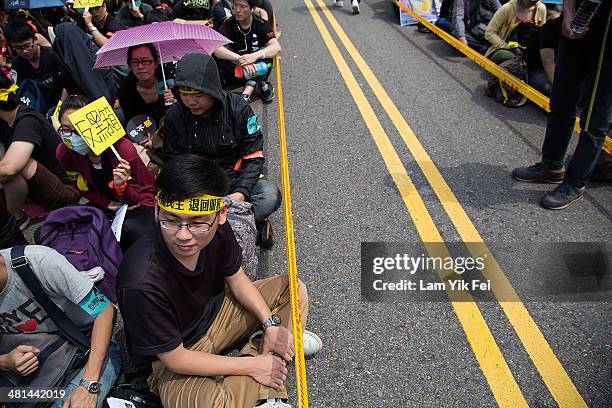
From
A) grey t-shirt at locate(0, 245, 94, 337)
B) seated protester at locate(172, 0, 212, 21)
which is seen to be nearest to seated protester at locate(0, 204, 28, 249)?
grey t-shirt at locate(0, 245, 94, 337)

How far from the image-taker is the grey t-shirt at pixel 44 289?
75.1 inches

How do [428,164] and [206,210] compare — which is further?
[428,164]

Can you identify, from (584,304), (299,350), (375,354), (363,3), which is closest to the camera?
(299,350)

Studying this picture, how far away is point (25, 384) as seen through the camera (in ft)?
6.56

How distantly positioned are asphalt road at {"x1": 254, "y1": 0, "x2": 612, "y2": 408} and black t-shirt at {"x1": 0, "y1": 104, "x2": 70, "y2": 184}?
1.99m

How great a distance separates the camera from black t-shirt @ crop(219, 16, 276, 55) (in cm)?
583

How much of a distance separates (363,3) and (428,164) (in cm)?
788

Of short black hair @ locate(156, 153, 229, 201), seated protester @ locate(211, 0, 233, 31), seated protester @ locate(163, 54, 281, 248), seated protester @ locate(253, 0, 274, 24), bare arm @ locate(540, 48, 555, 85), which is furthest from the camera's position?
seated protester @ locate(211, 0, 233, 31)

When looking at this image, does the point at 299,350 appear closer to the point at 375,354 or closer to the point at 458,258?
the point at 375,354

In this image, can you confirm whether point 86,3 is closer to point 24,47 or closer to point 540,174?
point 24,47

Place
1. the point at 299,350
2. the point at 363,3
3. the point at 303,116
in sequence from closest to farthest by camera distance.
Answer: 1. the point at 299,350
2. the point at 303,116
3. the point at 363,3

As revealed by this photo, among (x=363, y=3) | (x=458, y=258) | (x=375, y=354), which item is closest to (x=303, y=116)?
(x=458, y=258)

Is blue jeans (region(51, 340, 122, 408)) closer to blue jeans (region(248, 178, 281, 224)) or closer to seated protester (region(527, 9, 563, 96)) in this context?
blue jeans (region(248, 178, 281, 224))

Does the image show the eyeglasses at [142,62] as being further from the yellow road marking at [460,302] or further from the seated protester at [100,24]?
the yellow road marking at [460,302]
